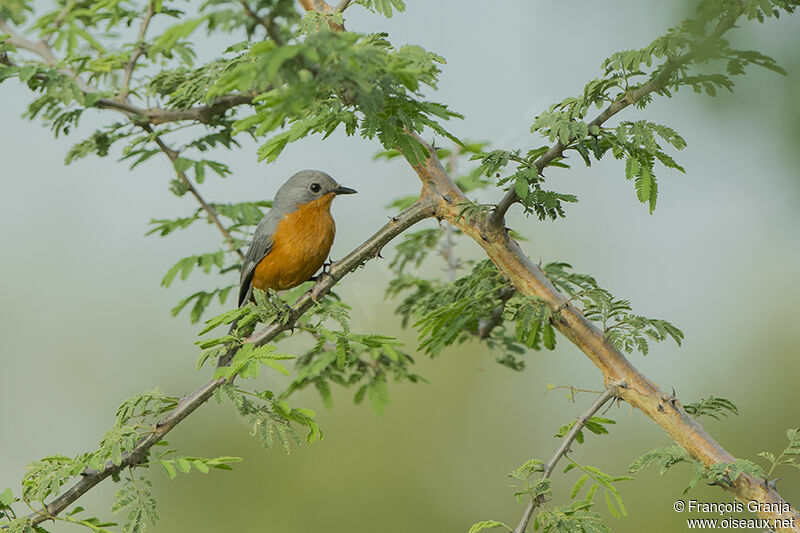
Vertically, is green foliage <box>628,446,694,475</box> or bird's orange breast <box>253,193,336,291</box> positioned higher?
bird's orange breast <box>253,193,336,291</box>

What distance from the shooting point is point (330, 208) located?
616 cm

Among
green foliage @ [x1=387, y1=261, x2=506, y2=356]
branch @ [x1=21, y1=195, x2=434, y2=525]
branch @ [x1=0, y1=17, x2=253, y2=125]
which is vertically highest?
branch @ [x1=0, y1=17, x2=253, y2=125]

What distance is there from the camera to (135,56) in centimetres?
572

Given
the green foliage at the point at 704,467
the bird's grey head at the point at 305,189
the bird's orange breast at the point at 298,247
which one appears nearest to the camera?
the green foliage at the point at 704,467

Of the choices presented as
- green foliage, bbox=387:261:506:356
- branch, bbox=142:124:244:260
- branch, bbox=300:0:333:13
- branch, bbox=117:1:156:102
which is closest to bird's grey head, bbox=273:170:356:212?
branch, bbox=142:124:244:260

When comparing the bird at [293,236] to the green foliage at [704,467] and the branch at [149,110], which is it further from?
the green foliage at [704,467]

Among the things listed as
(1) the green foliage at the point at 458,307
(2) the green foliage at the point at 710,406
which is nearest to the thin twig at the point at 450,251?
(1) the green foliage at the point at 458,307

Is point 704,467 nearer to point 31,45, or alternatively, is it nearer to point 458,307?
point 458,307

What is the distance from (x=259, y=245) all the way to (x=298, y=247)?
34 cm

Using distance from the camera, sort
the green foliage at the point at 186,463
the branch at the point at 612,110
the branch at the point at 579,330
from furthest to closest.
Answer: the branch at the point at 579,330
the green foliage at the point at 186,463
the branch at the point at 612,110

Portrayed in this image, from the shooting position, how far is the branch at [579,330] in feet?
13.7

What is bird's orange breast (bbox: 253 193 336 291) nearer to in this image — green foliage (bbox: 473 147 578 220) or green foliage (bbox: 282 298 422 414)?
green foliage (bbox: 282 298 422 414)

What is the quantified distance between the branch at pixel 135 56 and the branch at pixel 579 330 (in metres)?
2.34

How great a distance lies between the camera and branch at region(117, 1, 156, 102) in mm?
5570
